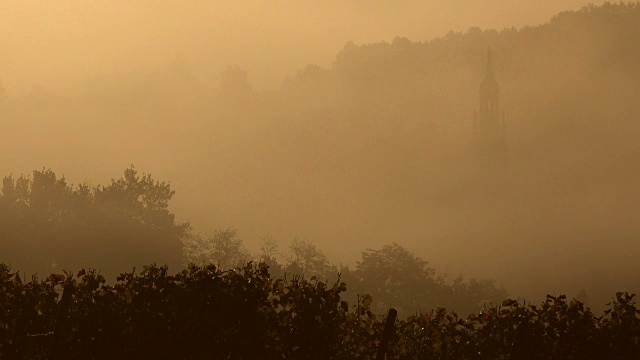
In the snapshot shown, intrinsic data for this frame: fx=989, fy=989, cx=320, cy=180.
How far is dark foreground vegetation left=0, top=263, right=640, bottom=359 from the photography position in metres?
18.7

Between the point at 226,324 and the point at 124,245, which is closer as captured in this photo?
the point at 226,324

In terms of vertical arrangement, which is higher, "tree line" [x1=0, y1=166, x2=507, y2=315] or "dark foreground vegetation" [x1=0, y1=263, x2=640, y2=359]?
"tree line" [x1=0, y1=166, x2=507, y2=315]

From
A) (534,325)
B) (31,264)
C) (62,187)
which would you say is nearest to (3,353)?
(534,325)

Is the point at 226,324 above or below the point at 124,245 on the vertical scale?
below

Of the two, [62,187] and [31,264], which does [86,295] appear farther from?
[62,187]

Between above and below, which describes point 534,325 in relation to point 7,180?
below

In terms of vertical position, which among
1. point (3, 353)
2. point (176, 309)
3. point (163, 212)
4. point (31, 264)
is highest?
point (163, 212)

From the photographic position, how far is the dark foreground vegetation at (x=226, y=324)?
1869 centimetres

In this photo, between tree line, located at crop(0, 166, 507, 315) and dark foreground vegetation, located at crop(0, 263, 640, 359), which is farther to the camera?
tree line, located at crop(0, 166, 507, 315)

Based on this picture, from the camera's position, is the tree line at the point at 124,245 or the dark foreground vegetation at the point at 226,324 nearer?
the dark foreground vegetation at the point at 226,324

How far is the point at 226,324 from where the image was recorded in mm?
19078

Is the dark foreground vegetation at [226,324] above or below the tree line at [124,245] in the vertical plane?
below

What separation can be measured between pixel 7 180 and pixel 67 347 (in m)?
105

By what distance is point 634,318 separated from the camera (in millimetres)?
19938
